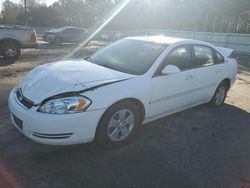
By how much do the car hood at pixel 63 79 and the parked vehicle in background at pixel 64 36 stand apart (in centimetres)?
1870

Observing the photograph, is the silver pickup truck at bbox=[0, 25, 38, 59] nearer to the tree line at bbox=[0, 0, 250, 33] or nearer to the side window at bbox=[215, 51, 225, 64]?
the side window at bbox=[215, 51, 225, 64]

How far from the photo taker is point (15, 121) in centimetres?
401

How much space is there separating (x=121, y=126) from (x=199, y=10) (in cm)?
2977

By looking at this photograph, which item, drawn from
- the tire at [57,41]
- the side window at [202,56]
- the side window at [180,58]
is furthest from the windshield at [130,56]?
the tire at [57,41]

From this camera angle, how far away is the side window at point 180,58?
193 inches

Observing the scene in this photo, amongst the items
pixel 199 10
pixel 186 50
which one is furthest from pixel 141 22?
pixel 186 50

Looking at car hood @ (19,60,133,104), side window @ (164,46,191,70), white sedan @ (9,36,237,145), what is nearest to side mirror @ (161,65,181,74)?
white sedan @ (9,36,237,145)

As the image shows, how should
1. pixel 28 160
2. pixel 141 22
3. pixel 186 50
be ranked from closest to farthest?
1. pixel 28 160
2. pixel 186 50
3. pixel 141 22

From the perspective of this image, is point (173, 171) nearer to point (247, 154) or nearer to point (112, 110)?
point (112, 110)

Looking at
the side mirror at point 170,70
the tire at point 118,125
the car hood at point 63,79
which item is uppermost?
the side mirror at point 170,70

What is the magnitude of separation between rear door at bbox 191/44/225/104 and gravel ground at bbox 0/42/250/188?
686 millimetres

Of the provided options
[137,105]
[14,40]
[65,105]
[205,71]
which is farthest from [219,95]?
[14,40]

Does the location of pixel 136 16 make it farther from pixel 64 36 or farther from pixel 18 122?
pixel 18 122

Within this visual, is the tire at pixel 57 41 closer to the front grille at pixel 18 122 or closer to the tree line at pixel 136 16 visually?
the tree line at pixel 136 16
